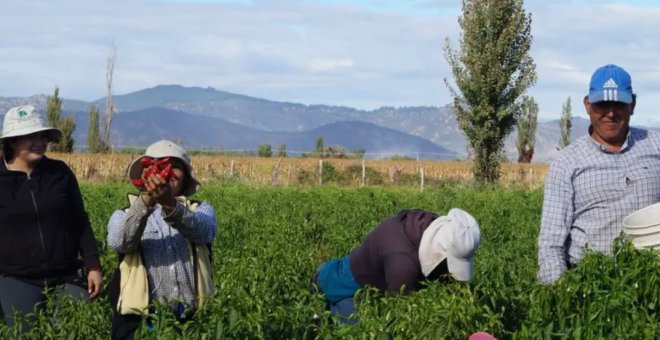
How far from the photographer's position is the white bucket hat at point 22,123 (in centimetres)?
608

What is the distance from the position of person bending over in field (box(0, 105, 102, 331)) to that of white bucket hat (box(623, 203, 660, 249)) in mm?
2925

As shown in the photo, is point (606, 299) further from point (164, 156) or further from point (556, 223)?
point (164, 156)

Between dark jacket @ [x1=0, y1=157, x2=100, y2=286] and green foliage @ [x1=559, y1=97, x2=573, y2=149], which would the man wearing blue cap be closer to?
dark jacket @ [x1=0, y1=157, x2=100, y2=286]

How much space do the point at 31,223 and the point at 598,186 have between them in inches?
120

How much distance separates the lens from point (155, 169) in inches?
204

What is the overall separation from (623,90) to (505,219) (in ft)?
36.3

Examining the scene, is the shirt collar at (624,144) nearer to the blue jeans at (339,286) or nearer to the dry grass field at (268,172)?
the blue jeans at (339,286)

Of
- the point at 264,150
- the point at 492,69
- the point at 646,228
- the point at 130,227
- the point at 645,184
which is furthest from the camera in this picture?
the point at 264,150

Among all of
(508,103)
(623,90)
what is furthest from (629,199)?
(508,103)

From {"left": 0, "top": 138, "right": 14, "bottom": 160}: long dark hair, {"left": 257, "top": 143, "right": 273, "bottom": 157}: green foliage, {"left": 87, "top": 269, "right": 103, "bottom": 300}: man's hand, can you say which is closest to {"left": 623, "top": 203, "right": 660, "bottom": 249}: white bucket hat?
{"left": 87, "top": 269, "right": 103, "bottom": 300}: man's hand

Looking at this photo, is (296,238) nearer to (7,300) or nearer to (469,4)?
(7,300)

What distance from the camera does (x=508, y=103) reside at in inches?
1745

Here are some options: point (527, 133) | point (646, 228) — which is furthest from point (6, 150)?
point (527, 133)

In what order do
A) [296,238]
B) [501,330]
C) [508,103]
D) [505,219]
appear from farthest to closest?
[508,103], [505,219], [296,238], [501,330]
